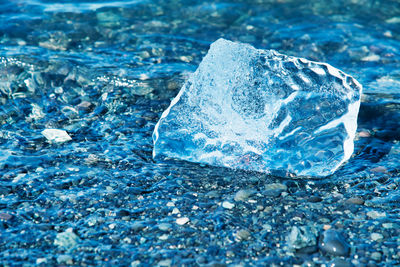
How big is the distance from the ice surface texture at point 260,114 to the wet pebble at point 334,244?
2.59 ft

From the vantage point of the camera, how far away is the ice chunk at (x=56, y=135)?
3725 millimetres

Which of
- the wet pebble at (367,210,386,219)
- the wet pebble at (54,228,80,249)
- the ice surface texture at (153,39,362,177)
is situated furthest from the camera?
the ice surface texture at (153,39,362,177)

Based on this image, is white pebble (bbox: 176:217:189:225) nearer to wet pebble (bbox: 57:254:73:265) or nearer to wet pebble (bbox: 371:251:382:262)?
wet pebble (bbox: 57:254:73:265)

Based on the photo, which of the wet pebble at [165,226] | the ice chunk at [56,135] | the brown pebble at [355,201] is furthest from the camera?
the ice chunk at [56,135]

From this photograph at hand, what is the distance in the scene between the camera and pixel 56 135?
12.3ft

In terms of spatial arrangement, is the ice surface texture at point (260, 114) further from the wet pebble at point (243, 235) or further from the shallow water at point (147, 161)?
the wet pebble at point (243, 235)

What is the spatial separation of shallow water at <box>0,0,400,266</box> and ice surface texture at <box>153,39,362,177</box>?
0.55ft

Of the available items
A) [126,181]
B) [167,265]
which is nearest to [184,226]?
[167,265]

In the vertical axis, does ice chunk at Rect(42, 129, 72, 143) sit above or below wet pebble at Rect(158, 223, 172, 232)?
above

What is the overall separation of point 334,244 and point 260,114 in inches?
50.9

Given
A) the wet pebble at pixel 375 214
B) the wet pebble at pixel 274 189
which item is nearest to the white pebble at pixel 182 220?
the wet pebble at pixel 274 189

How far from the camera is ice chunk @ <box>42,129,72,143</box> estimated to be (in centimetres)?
372

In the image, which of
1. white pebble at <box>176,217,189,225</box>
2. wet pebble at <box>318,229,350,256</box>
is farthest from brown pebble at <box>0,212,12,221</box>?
wet pebble at <box>318,229,350,256</box>

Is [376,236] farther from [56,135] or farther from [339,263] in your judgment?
[56,135]
